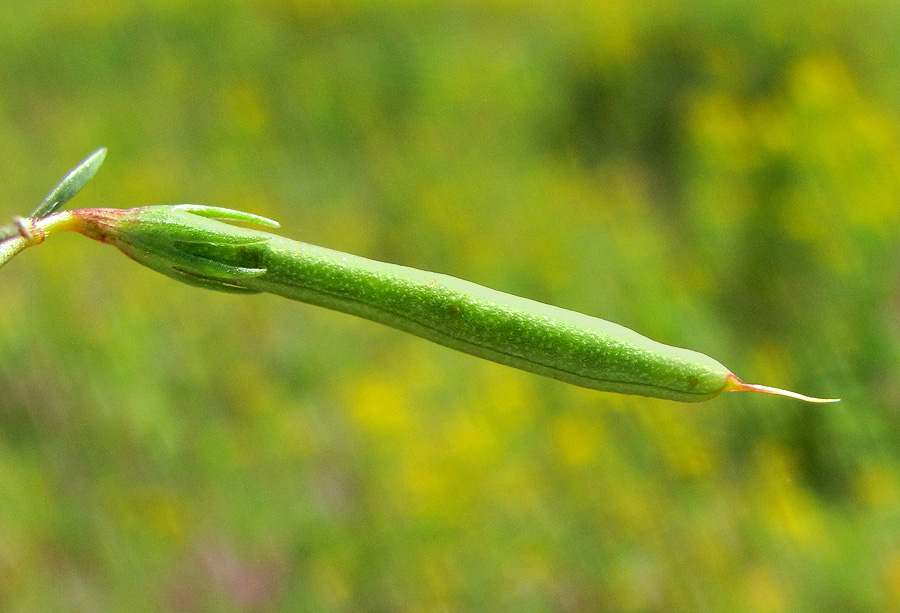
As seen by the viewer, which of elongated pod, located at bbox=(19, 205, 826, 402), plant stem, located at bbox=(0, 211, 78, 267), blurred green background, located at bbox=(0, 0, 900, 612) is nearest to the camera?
plant stem, located at bbox=(0, 211, 78, 267)

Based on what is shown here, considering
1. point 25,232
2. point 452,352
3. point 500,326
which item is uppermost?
point 452,352

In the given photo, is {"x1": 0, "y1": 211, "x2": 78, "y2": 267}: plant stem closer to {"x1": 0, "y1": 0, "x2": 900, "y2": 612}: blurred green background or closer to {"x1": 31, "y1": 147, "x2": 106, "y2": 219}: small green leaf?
{"x1": 31, "y1": 147, "x2": 106, "y2": 219}: small green leaf

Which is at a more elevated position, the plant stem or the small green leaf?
the small green leaf

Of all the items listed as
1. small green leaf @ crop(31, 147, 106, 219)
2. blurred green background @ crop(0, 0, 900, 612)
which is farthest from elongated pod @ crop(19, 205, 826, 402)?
blurred green background @ crop(0, 0, 900, 612)

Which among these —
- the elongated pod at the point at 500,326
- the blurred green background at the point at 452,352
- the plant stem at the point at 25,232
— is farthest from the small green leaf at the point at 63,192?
the blurred green background at the point at 452,352

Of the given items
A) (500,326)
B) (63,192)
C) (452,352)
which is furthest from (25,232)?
(452,352)

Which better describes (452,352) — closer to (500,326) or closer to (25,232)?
(500,326)

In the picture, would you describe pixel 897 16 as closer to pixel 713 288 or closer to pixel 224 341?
pixel 713 288

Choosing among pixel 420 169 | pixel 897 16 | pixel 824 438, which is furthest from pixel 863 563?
pixel 897 16
